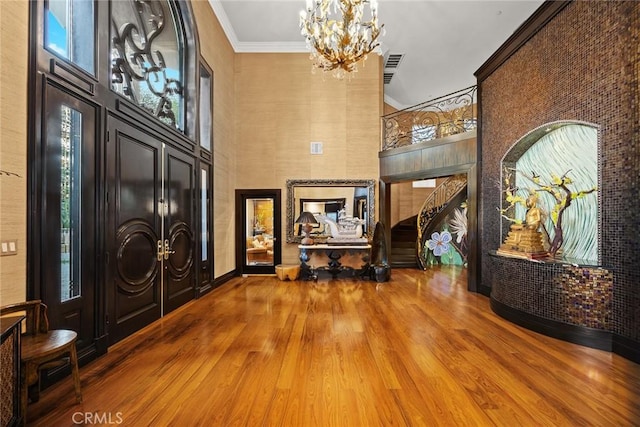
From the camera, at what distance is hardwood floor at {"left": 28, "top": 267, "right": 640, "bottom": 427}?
6.59 ft

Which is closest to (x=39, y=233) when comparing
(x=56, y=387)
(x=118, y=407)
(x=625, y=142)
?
(x=56, y=387)

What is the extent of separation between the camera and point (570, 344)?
323cm

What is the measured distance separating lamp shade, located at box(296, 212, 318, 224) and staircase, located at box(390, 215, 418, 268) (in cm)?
282

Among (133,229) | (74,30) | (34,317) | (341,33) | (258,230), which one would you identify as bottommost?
(34,317)

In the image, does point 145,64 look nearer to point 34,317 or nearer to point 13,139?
point 13,139

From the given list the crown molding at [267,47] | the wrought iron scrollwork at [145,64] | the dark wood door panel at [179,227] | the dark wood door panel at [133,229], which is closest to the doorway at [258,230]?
the dark wood door panel at [179,227]

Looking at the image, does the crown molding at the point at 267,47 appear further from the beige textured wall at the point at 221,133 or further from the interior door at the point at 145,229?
the interior door at the point at 145,229

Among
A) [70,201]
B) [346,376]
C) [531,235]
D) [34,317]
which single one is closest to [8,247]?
[34,317]

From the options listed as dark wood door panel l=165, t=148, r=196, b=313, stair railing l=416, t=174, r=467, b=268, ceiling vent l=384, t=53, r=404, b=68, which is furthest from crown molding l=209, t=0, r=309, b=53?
stair railing l=416, t=174, r=467, b=268

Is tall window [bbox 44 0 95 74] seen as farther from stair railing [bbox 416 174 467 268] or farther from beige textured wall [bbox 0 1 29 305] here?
stair railing [bbox 416 174 467 268]

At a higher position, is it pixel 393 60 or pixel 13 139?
pixel 393 60

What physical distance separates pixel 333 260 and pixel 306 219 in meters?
1.13

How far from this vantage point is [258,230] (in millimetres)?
7426

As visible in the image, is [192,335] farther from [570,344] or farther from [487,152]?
[487,152]
